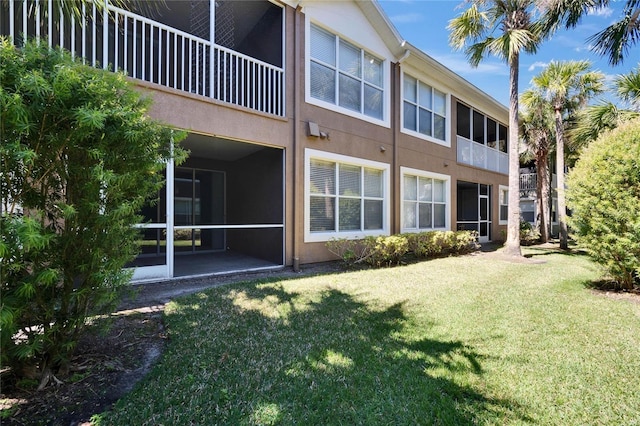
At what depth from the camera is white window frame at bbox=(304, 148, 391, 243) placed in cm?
831

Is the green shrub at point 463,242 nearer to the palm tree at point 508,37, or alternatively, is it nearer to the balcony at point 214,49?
the palm tree at point 508,37

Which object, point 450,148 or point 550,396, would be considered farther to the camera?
point 450,148

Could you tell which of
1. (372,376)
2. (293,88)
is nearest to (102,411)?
(372,376)

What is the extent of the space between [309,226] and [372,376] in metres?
5.64

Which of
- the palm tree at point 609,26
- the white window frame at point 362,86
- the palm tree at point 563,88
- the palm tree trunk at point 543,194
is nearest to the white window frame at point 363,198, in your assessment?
the white window frame at point 362,86

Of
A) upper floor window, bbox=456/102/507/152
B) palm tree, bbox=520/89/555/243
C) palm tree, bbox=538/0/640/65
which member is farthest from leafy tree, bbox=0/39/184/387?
palm tree, bbox=520/89/555/243

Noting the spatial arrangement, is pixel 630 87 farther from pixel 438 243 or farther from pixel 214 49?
Answer: pixel 214 49

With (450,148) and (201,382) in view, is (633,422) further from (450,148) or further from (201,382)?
(450,148)

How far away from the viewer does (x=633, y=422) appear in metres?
2.49

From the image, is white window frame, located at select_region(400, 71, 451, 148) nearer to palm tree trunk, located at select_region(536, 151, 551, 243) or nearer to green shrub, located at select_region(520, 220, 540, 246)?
palm tree trunk, located at select_region(536, 151, 551, 243)

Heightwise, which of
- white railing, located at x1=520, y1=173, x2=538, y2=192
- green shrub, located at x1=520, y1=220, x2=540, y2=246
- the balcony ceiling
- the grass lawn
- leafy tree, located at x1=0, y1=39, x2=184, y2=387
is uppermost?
white railing, located at x1=520, y1=173, x2=538, y2=192

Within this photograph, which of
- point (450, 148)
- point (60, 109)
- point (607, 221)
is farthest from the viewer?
point (450, 148)

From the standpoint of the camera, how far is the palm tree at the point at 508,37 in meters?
10.6

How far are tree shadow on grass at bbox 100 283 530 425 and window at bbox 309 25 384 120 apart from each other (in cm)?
673
